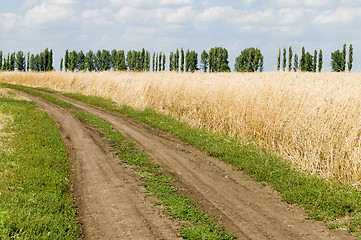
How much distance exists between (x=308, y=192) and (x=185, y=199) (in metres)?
2.97

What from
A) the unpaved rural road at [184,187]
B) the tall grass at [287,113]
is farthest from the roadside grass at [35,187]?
the tall grass at [287,113]

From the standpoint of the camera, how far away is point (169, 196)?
7523mm

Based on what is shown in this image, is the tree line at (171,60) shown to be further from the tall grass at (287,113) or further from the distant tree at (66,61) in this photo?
the tall grass at (287,113)

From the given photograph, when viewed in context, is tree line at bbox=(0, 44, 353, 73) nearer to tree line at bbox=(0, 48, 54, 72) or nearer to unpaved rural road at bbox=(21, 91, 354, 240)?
tree line at bbox=(0, 48, 54, 72)

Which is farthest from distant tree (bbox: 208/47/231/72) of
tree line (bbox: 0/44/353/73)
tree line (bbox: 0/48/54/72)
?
tree line (bbox: 0/48/54/72)

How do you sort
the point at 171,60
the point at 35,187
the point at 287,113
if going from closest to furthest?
the point at 35,187 → the point at 287,113 → the point at 171,60

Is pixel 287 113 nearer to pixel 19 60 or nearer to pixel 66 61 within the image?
pixel 66 61

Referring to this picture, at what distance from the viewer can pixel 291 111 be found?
430 inches

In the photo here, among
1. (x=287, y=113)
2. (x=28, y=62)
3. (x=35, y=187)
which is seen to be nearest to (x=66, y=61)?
(x=28, y=62)

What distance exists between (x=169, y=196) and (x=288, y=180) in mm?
3289

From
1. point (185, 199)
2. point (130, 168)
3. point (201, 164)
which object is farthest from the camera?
point (201, 164)

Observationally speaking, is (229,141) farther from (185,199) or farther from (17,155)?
(17,155)

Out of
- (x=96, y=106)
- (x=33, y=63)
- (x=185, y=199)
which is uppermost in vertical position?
(x=33, y=63)

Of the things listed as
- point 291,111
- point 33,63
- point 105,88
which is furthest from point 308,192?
point 33,63
